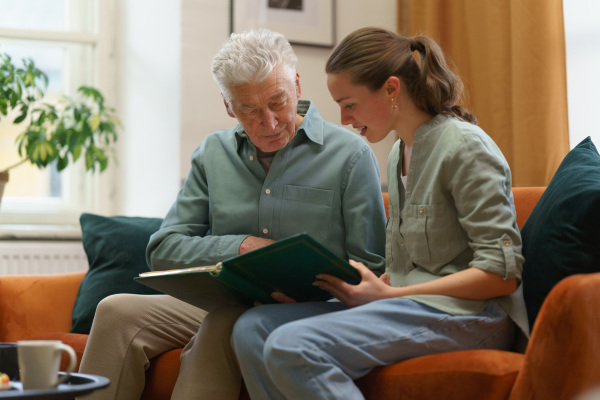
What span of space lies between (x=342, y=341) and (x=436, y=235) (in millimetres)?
325

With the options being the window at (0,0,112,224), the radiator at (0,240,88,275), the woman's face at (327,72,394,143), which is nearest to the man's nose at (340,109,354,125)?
the woman's face at (327,72,394,143)

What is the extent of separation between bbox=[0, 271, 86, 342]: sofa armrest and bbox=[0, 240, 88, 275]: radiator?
0.68 m

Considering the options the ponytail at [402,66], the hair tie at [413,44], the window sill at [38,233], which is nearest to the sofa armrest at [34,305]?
the window sill at [38,233]

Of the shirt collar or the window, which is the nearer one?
the shirt collar

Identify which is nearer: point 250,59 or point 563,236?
point 563,236

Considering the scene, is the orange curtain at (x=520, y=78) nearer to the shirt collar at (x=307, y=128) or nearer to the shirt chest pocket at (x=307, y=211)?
the shirt collar at (x=307, y=128)

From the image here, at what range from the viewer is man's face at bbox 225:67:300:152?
1.82 m

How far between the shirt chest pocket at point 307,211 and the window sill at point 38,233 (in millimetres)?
1645

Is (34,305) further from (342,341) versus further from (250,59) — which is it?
(342,341)

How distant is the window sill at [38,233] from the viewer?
318cm

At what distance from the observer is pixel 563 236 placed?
4.85 ft

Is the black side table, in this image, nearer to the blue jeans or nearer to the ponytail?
the blue jeans

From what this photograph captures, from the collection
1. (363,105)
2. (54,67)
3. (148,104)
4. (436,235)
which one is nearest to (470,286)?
(436,235)

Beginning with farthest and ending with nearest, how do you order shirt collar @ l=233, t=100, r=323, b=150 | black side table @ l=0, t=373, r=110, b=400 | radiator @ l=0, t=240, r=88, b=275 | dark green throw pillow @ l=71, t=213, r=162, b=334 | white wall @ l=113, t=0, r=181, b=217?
white wall @ l=113, t=0, r=181, b=217 < radiator @ l=0, t=240, r=88, b=275 < dark green throw pillow @ l=71, t=213, r=162, b=334 < shirt collar @ l=233, t=100, r=323, b=150 < black side table @ l=0, t=373, r=110, b=400
